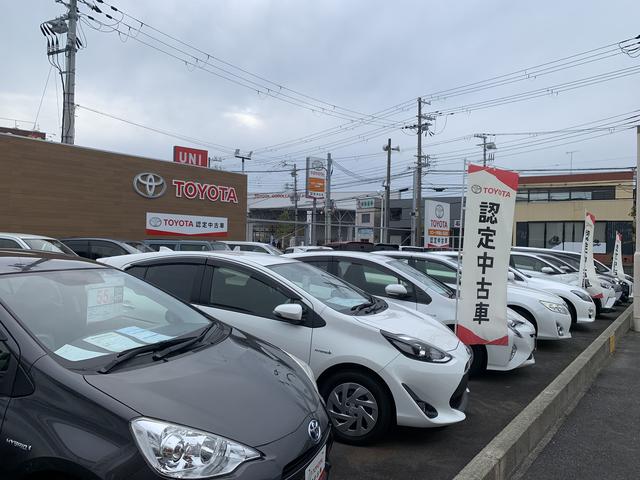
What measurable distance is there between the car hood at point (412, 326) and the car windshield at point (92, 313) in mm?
1556

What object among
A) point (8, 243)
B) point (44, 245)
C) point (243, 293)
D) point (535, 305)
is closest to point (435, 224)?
point (535, 305)

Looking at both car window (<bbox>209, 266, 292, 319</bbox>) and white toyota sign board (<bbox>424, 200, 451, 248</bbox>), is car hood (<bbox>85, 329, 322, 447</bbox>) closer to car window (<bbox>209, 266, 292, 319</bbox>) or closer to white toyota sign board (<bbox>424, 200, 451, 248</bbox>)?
car window (<bbox>209, 266, 292, 319</bbox>)

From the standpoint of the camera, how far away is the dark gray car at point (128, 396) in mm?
1874

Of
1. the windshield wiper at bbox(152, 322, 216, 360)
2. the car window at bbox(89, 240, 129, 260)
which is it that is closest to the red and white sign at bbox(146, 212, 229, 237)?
the car window at bbox(89, 240, 129, 260)

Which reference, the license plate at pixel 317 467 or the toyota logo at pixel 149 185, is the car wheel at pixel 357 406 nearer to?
the license plate at pixel 317 467

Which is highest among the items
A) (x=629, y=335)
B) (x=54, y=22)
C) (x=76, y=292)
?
(x=54, y=22)

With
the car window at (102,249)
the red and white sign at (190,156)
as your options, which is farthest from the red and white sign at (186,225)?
the car window at (102,249)

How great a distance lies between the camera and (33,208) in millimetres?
16531

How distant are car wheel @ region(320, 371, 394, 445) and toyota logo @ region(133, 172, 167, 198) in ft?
58.2

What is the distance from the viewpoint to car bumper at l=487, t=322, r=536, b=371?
576cm

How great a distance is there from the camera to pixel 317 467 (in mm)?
2381

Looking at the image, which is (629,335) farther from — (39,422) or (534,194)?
(534,194)

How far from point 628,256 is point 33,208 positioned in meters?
35.4

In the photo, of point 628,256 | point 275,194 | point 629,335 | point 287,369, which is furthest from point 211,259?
point 275,194
